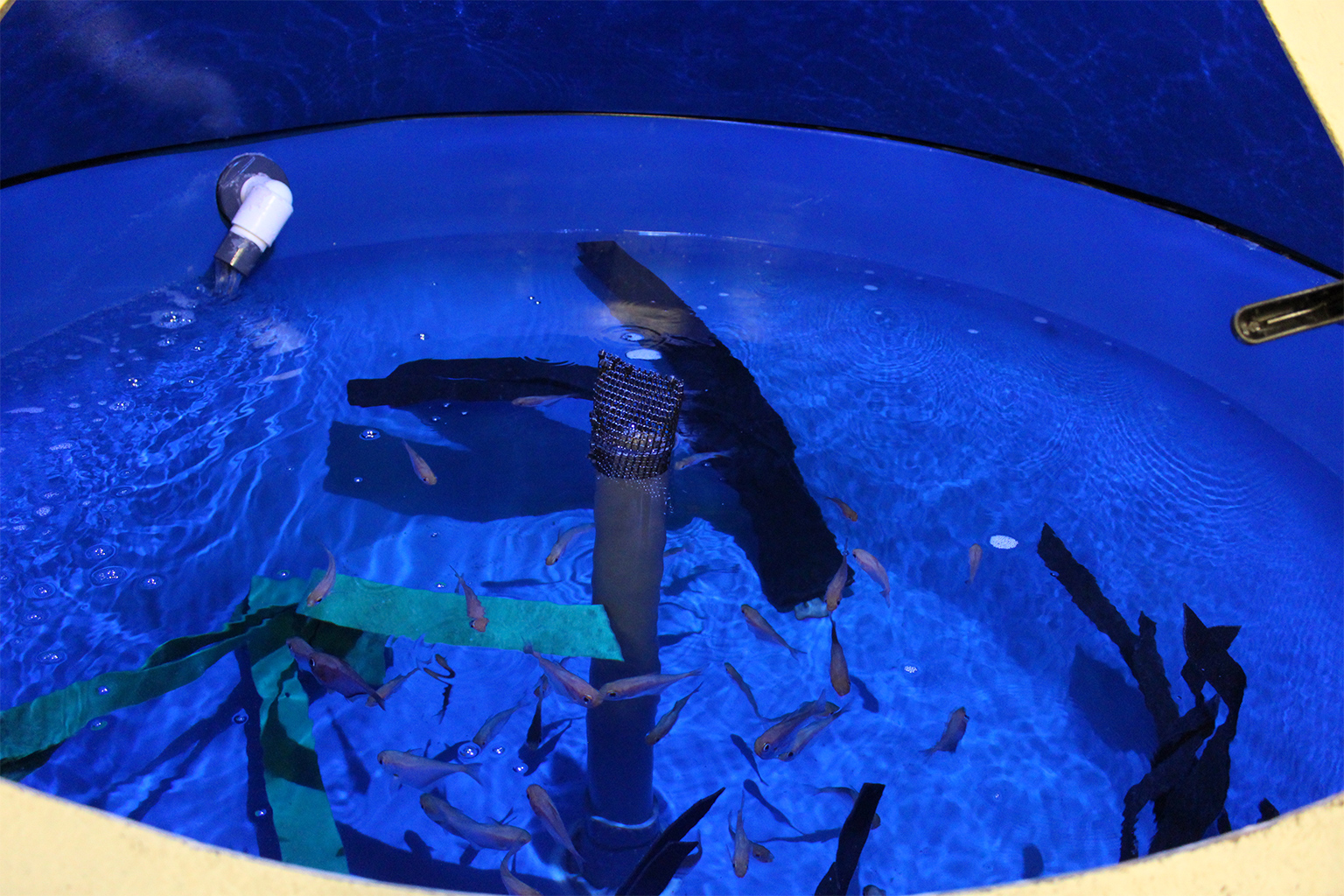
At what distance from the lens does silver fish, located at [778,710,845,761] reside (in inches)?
74.9

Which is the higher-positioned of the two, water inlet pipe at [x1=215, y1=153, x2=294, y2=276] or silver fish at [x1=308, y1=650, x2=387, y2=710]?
water inlet pipe at [x1=215, y1=153, x2=294, y2=276]

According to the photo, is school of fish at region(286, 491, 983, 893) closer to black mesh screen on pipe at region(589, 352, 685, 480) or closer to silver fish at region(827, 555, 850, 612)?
silver fish at region(827, 555, 850, 612)

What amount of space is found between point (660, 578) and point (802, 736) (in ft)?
1.61

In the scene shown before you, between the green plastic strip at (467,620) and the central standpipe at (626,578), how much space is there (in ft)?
0.17

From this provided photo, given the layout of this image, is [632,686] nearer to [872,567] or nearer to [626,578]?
[626,578]

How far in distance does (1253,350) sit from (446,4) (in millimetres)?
2848

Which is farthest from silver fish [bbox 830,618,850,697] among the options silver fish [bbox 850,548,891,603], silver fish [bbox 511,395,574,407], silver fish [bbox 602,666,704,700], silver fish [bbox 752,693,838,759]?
silver fish [bbox 511,395,574,407]

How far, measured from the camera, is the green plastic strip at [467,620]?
1.72 meters

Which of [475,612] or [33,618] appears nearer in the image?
[475,612]

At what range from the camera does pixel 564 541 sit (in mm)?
2432

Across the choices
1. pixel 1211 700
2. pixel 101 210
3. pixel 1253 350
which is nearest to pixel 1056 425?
pixel 1253 350

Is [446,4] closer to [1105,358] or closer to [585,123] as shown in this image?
[585,123]

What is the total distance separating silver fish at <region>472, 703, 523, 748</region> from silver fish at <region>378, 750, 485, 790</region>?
108mm

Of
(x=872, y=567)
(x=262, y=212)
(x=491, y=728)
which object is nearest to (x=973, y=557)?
(x=872, y=567)
